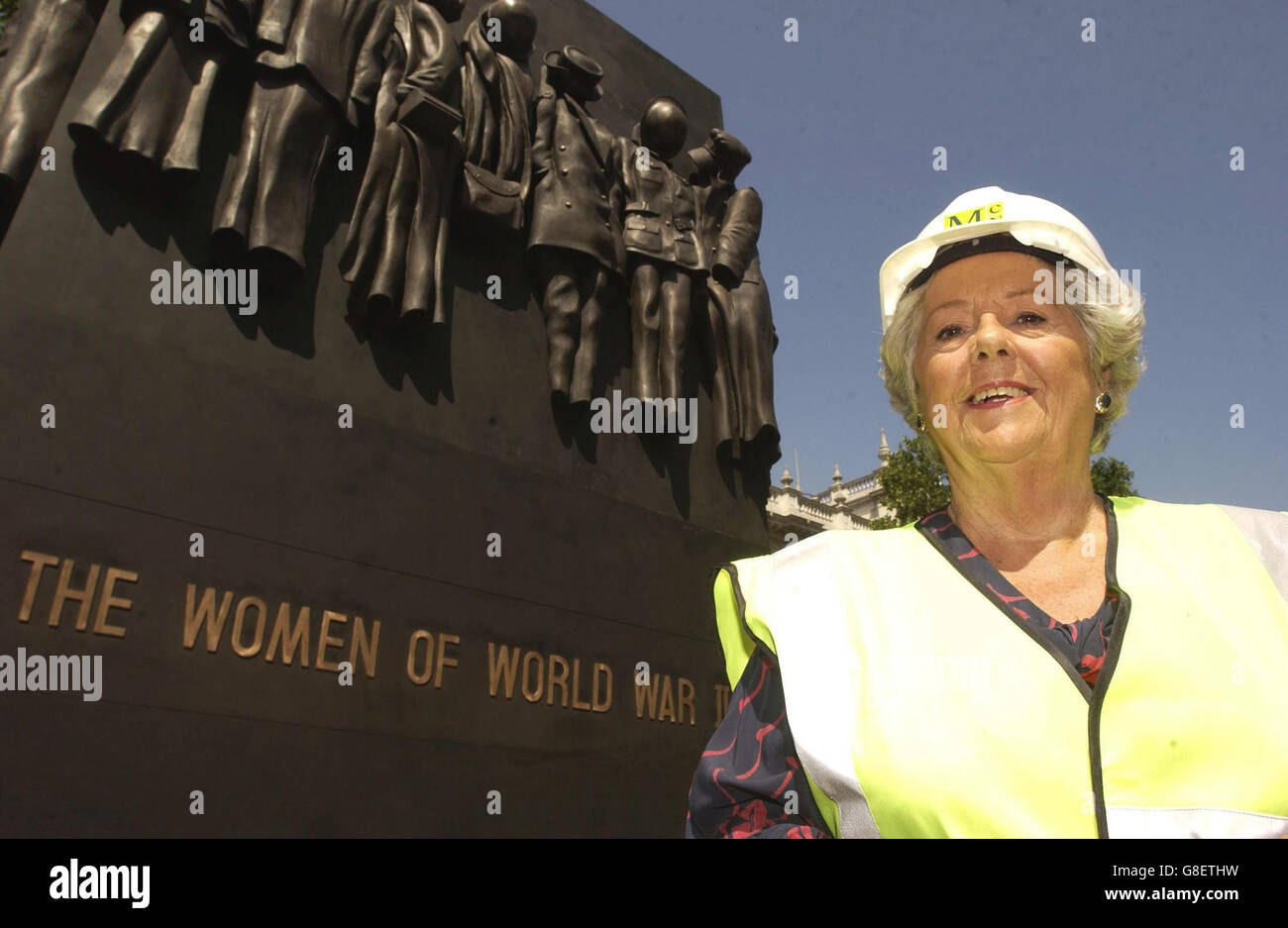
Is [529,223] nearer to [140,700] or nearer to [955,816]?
[140,700]

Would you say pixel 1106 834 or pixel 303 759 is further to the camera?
pixel 303 759

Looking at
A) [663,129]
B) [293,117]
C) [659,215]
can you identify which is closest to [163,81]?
[293,117]

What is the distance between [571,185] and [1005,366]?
6087 millimetres

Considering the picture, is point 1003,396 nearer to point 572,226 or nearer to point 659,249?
point 572,226

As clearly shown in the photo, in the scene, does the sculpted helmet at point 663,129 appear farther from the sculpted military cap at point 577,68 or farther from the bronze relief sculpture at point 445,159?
the sculpted military cap at point 577,68

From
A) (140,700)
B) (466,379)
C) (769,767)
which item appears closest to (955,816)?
(769,767)

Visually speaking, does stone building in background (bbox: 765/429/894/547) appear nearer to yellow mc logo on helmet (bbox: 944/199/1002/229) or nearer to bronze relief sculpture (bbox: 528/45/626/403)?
bronze relief sculpture (bbox: 528/45/626/403)

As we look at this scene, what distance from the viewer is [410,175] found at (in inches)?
259

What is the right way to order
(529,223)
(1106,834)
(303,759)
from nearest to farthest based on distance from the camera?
1. (1106,834)
2. (303,759)
3. (529,223)

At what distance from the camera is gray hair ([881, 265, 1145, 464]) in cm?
216

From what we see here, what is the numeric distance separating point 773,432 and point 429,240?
358 centimetres

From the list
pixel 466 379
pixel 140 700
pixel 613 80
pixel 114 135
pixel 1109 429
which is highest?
pixel 613 80

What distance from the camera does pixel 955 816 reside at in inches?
60.7

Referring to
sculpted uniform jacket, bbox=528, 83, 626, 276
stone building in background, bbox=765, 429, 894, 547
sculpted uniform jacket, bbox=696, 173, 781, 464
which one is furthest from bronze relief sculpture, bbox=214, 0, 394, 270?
stone building in background, bbox=765, 429, 894, 547
